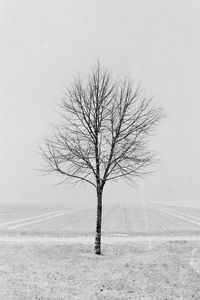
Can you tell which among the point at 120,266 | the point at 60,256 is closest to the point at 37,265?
the point at 60,256

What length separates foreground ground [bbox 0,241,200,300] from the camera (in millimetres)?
11352

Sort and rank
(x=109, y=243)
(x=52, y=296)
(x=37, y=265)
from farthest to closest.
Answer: (x=109, y=243), (x=37, y=265), (x=52, y=296)

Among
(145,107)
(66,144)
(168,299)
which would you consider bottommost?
(168,299)

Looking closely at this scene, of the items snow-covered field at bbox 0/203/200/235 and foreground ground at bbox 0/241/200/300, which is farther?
snow-covered field at bbox 0/203/200/235

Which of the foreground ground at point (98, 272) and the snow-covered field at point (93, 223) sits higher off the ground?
the snow-covered field at point (93, 223)

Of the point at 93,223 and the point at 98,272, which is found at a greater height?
the point at 93,223

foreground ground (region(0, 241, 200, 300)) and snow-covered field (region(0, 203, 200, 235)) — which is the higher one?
snow-covered field (region(0, 203, 200, 235))

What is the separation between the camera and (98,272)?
44.9ft

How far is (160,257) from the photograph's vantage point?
16.1 m

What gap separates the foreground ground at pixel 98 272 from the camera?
11.4 meters

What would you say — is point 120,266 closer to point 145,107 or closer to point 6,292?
point 6,292

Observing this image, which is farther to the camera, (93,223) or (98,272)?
(93,223)

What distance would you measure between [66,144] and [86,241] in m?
5.38

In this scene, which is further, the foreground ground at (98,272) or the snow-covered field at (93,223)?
the snow-covered field at (93,223)
